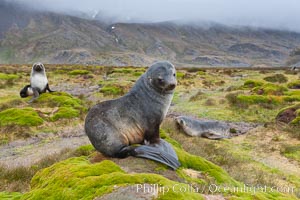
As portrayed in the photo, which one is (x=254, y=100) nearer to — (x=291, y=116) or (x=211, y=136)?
(x=291, y=116)

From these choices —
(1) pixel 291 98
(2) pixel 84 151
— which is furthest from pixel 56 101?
(1) pixel 291 98

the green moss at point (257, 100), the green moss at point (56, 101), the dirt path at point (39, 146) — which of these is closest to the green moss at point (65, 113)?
the green moss at point (56, 101)

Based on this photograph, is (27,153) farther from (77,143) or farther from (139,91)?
(139,91)

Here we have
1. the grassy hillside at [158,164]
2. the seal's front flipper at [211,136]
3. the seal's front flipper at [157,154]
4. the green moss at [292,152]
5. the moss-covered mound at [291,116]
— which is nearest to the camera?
the grassy hillside at [158,164]

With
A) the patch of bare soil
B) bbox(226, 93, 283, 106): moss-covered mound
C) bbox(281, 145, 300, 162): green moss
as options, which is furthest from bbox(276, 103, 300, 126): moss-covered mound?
bbox(226, 93, 283, 106): moss-covered mound

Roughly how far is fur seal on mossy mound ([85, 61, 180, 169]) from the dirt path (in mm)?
4355

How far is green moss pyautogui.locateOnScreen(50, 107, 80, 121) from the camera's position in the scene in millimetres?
16123

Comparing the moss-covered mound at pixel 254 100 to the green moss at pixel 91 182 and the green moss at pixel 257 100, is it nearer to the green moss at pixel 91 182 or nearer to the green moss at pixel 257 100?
the green moss at pixel 257 100

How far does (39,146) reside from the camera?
1260cm

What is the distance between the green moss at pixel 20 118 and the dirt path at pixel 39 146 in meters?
1.00

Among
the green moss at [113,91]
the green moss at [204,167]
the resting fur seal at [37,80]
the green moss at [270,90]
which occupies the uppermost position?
the green moss at [204,167]

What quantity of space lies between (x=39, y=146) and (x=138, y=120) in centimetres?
715

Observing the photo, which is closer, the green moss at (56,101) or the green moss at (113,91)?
the green moss at (56,101)

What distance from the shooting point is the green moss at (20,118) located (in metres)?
14.6
